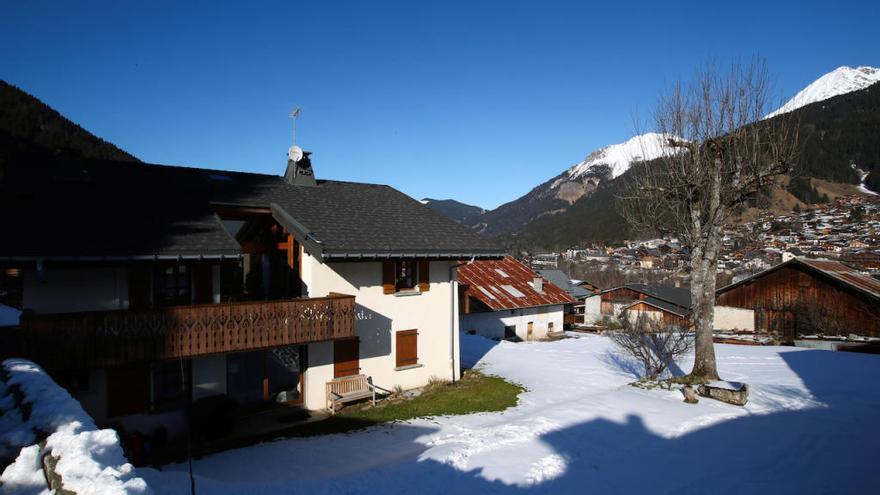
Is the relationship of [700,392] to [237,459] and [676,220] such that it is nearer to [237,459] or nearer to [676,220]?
[676,220]

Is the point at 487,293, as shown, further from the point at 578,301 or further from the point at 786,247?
the point at 786,247

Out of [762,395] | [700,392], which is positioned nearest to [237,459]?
[700,392]

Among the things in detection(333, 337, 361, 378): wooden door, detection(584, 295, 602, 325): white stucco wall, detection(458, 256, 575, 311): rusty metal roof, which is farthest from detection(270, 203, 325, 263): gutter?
detection(584, 295, 602, 325): white stucco wall

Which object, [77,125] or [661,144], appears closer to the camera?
[661,144]

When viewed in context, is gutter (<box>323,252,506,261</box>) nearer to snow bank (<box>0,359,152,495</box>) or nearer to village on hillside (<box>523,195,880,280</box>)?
snow bank (<box>0,359,152,495</box>)

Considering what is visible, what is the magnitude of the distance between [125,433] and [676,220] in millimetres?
18428

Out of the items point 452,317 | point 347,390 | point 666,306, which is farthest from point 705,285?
point 666,306

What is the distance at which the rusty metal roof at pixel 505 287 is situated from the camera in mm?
33719

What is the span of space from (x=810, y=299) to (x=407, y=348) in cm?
3224

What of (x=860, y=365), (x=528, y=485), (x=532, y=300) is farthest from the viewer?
(x=532, y=300)

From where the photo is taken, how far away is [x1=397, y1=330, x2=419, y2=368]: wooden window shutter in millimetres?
17478

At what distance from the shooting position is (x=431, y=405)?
1583cm

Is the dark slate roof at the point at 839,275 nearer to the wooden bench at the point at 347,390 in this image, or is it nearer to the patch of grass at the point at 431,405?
the patch of grass at the point at 431,405

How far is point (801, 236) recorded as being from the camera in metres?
115
